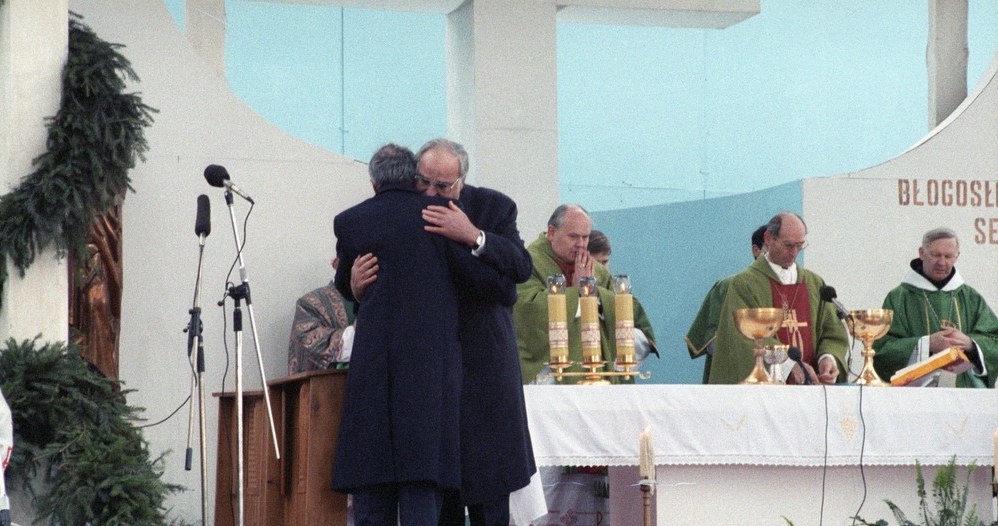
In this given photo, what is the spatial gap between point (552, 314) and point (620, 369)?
692mm

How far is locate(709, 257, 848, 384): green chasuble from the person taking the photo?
7.52 meters

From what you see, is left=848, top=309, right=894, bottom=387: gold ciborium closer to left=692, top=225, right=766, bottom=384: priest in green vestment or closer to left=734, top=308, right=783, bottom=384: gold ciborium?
left=734, top=308, right=783, bottom=384: gold ciborium

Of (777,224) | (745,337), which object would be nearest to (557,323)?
(745,337)

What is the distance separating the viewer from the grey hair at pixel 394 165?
5027 mm

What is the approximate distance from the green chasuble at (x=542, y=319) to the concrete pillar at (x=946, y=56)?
3.27 metres

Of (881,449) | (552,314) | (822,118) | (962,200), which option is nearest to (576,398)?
(552,314)

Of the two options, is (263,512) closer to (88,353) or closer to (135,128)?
(135,128)

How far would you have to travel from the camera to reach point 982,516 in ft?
20.8

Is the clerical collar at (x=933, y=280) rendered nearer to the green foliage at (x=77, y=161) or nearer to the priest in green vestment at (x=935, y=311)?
the priest in green vestment at (x=935, y=311)

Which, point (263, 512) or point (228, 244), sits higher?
point (228, 244)

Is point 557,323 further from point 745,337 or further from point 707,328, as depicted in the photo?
point 707,328

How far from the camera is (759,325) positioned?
6.45 m

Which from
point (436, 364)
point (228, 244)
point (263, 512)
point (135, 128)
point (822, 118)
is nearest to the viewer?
point (436, 364)

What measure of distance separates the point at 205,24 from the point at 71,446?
3.84 metres
